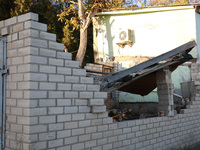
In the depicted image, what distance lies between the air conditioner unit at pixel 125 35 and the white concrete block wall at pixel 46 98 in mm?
8379

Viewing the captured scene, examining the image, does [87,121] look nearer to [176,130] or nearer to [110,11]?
[176,130]

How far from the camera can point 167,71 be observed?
7.67m

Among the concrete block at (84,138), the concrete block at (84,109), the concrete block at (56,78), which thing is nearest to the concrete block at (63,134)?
the concrete block at (84,138)

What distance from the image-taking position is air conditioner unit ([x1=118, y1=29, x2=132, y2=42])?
43.6 feet

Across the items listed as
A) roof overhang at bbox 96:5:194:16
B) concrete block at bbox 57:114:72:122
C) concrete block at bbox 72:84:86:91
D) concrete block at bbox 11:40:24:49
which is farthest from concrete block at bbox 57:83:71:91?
roof overhang at bbox 96:5:194:16

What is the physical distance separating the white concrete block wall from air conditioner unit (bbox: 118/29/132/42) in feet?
27.5

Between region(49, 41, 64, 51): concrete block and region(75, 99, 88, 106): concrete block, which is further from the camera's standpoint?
region(75, 99, 88, 106): concrete block

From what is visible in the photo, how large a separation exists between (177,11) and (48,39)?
396 inches

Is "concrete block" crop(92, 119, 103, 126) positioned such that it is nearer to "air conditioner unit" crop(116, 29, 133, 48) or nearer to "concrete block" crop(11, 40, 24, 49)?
"concrete block" crop(11, 40, 24, 49)

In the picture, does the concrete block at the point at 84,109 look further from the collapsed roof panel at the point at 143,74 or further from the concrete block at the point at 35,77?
the concrete block at the point at 35,77

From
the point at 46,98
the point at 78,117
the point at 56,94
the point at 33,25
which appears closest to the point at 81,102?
the point at 78,117

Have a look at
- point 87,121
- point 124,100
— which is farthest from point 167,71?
point 124,100

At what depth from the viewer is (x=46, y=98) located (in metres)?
4.29

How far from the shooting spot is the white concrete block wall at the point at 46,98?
4.10 meters
